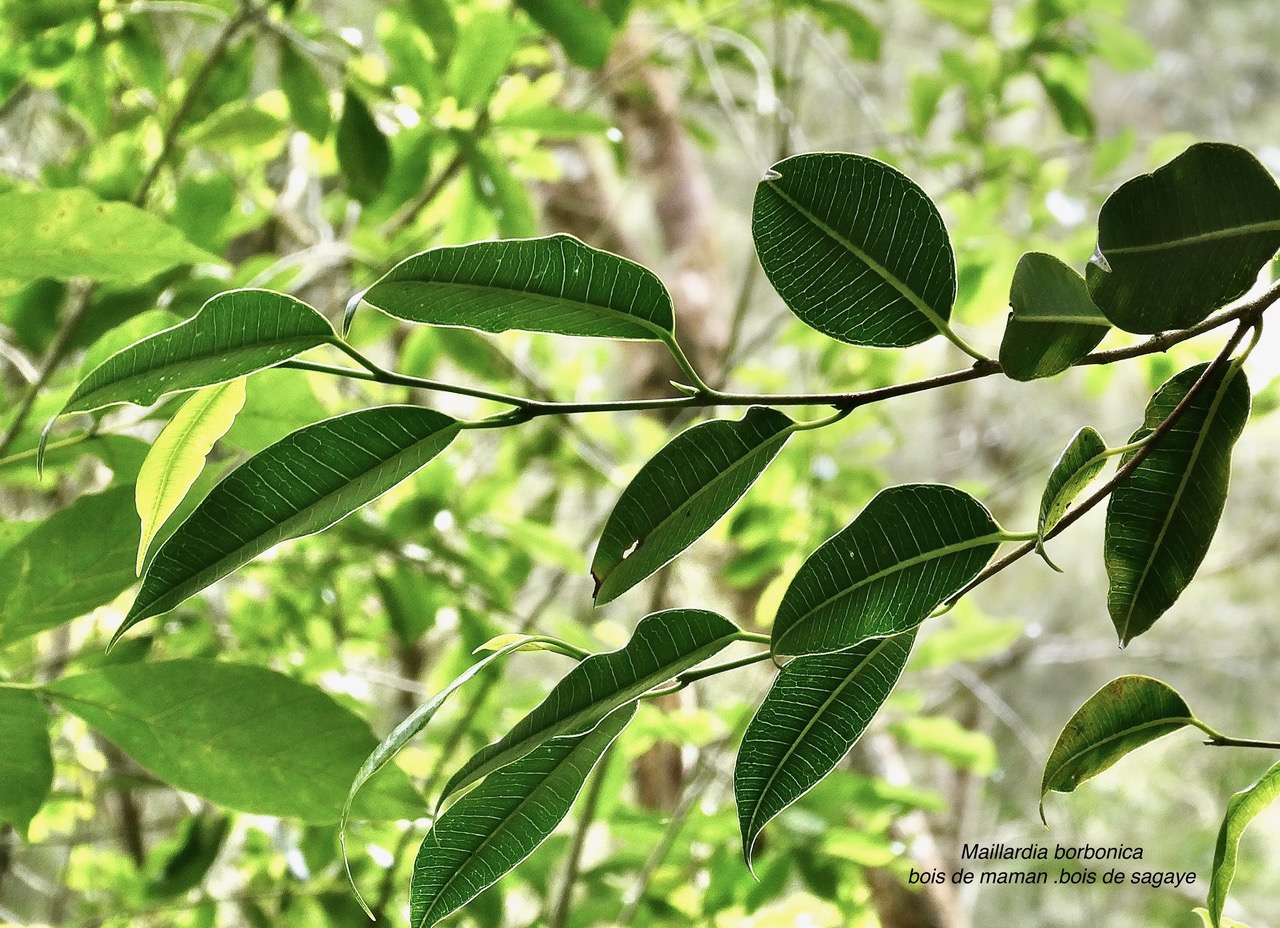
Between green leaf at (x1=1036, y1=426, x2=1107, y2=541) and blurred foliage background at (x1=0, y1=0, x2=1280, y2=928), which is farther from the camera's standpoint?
blurred foliage background at (x1=0, y1=0, x2=1280, y2=928)

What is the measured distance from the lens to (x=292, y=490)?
0.30m

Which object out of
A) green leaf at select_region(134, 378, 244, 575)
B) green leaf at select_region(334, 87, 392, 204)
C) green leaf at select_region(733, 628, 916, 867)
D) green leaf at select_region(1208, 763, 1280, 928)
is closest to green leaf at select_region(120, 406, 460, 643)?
green leaf at select_region(134, 378, 244, 575)

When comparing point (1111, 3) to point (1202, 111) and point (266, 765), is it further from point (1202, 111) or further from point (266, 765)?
point (1202, 111)

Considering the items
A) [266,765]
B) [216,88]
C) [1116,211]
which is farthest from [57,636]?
[1116,211]

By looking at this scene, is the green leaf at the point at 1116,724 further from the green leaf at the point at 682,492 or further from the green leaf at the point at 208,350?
the green leaf at the point at 208,350

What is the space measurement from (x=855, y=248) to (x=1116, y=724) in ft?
0.61

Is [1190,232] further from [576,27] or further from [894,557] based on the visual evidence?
[576,27]

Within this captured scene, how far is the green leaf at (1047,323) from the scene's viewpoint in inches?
10.7

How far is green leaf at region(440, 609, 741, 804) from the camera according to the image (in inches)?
11.4

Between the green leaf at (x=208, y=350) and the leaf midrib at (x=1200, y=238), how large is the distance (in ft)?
0.68

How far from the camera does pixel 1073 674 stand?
130 inches

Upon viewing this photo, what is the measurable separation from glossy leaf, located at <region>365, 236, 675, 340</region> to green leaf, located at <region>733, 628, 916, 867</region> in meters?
0.12

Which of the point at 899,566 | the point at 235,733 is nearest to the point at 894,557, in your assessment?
the point at 899,566

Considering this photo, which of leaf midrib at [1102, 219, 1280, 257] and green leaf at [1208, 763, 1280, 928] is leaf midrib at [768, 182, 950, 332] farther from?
green leaf at [1208, 763, 1280, 928]
